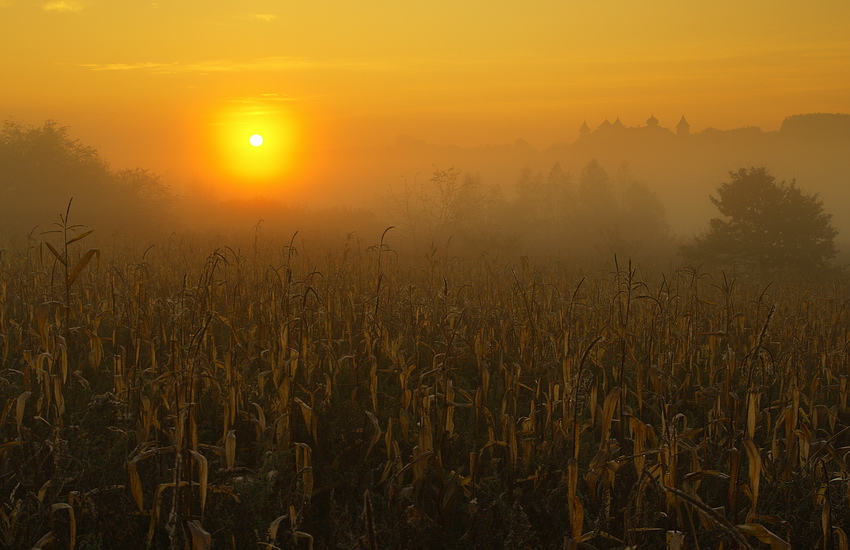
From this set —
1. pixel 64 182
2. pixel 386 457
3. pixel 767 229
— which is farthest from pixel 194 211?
pixel 386 457

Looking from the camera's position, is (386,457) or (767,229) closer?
(386,457)

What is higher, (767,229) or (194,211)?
(194,211)

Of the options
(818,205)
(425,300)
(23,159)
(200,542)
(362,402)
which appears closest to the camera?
(200,542)

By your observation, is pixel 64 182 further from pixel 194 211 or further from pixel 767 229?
pixel 767 229

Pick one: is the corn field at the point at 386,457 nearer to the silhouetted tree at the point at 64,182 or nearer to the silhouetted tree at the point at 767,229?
the silhouetted tree at the point at 767,229

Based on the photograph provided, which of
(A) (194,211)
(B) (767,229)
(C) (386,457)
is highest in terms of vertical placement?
(A) (194,211)

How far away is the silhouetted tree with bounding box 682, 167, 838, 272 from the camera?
2233cm

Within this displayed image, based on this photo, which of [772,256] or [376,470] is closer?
[376,470]

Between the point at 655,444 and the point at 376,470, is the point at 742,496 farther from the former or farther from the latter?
the point at 376,470

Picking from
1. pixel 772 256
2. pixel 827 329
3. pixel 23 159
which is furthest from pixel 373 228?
pixel 827 329

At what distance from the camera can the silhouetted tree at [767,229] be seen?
22328mm

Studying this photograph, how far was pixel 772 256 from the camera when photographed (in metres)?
22.6

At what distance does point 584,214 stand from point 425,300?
A: 51.1m

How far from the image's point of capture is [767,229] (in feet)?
75.0
